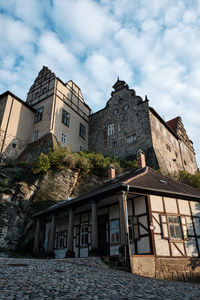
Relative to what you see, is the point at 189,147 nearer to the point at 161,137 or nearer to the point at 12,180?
the point at 161,137

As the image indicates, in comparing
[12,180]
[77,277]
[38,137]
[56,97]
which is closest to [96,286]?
[77,277]

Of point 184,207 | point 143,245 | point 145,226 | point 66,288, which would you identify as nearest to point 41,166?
point 145,226

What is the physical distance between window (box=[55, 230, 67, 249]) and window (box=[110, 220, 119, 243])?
3.87m

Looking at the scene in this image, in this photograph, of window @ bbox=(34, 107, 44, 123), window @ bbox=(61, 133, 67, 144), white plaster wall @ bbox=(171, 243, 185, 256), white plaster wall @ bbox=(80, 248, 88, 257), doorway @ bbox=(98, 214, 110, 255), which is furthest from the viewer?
window @ bbox=(34, 107, 44, 123)

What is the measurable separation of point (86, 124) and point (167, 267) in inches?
1006

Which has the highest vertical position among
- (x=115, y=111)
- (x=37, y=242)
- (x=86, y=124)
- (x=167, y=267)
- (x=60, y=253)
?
(x=115, y=111)

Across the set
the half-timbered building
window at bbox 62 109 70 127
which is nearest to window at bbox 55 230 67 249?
the half-timbered building

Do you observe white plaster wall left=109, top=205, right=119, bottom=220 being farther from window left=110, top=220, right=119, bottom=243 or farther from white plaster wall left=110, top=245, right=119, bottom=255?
white plaster wall left=110, top=245, right=119, bottom=255

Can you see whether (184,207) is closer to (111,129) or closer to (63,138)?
(63,138)

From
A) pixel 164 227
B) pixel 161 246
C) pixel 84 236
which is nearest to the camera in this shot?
pixel 161 246

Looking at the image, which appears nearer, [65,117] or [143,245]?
[143,245]

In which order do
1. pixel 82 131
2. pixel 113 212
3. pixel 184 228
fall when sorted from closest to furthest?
pixel 184 228 → pixel 113 212 → pixel 82 131

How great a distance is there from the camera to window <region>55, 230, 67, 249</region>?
1559cm

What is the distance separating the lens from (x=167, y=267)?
10578mm
